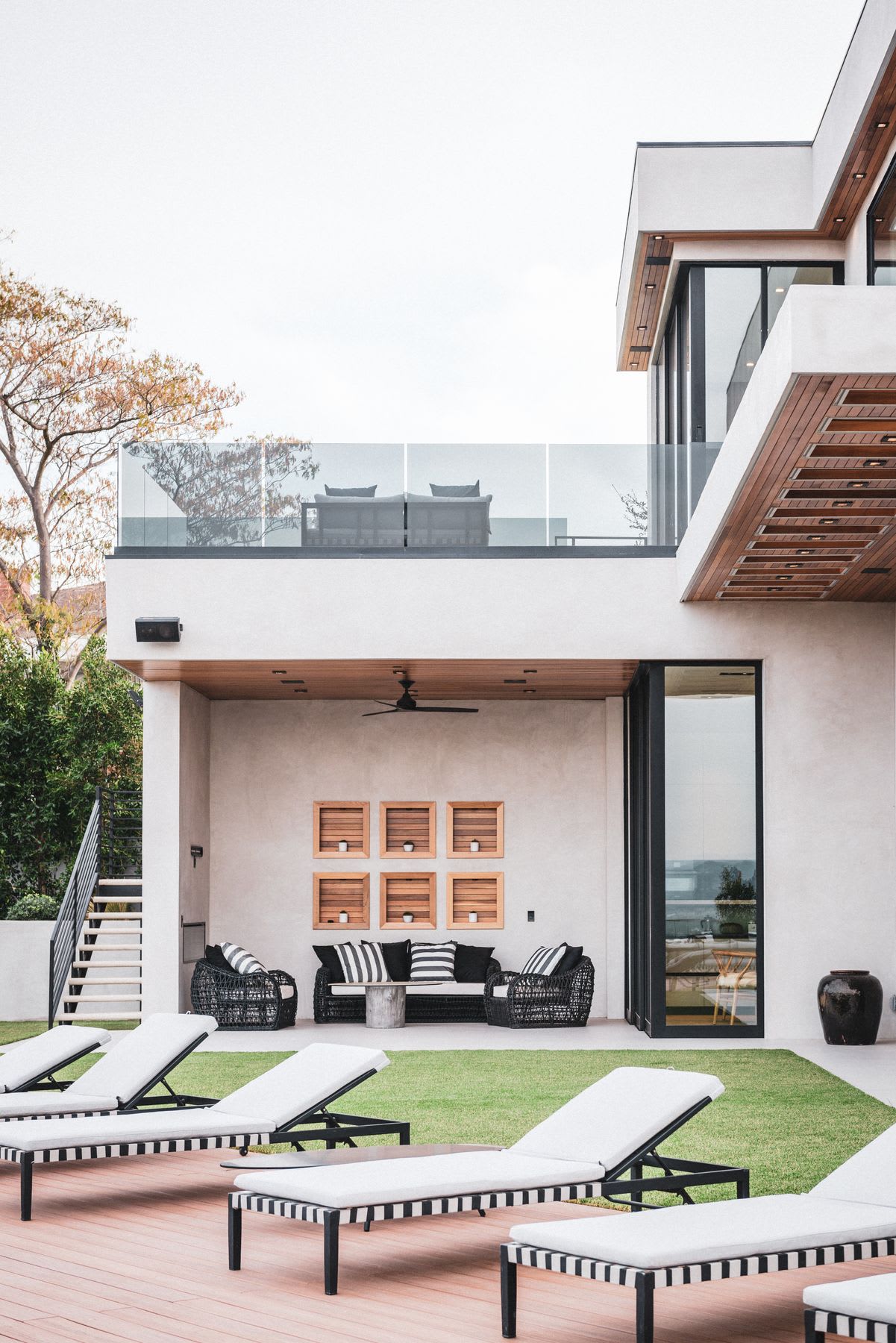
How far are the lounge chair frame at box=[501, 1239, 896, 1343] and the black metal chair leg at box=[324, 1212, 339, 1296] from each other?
0.72 meters

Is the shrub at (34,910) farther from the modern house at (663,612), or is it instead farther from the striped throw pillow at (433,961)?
the striped throw pillow at (433,961)

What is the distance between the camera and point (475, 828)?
57.3 ft

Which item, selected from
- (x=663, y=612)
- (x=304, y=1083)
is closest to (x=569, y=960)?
(x=663, y=612)

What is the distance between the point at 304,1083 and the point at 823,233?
36.7 feet

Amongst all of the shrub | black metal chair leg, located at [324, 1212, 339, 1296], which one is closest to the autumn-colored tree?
the shrub

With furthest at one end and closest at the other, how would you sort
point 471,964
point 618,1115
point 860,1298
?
point 471,964
point 618,1115
point 860,1298

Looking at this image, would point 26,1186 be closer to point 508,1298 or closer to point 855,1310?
point 508,1298

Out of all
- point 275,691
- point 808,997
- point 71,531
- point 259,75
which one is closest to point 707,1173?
point 808,997

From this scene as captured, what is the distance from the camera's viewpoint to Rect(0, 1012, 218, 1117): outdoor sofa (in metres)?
7.92

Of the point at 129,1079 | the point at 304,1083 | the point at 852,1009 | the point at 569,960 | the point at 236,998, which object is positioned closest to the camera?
the point at 304,1083

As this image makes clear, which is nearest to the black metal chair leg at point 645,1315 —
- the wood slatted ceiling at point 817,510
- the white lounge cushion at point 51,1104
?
the white lounge cushion at point 51,1104

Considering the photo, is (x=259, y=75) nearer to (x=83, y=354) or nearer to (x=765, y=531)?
(x=83, y=354)

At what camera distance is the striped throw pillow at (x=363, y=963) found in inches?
655

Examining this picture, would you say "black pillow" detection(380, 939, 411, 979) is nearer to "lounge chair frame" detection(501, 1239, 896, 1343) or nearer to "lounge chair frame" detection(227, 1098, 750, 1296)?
"lounge chair frame" detection(227, 1098, 750, 1296)
